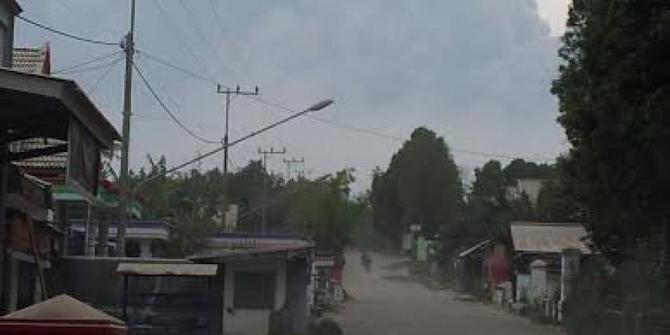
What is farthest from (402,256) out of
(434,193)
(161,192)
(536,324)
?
(536,324)

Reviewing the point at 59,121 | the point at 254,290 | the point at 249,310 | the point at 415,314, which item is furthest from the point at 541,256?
the point at 59,121

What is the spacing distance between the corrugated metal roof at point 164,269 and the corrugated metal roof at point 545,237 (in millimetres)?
34896

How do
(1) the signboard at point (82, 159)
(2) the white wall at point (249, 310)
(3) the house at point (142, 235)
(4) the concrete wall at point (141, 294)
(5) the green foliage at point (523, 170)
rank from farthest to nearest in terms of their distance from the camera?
(5) the green foliage at point (523, 170) → (3) the house at point (142, 235) → (2) the white wall at point (249, 310) → (4) the concrete wall at point (141, 294) → (1) the signboard at point (82, 159)

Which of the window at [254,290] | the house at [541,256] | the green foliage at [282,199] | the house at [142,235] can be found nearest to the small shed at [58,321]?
the window at [254,290]

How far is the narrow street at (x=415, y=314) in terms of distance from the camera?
4503cm

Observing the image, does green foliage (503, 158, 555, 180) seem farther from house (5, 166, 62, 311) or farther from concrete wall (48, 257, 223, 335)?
house (5, 166, 62, 311)

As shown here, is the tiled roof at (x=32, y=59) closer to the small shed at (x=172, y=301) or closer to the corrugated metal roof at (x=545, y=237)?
the small shed at (x=172, y=301)

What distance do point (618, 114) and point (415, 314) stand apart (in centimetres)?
3117

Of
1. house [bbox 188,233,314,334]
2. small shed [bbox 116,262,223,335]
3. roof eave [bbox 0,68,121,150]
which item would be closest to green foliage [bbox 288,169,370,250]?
house [bbox 188,233,314,334]

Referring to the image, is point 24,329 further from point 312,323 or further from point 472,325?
point 472,325

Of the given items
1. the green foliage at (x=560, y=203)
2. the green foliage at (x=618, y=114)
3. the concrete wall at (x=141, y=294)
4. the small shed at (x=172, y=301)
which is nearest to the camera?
the green foliage at (x=618, y=114)

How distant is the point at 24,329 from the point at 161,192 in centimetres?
5806

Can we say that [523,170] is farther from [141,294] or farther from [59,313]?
[59,313]

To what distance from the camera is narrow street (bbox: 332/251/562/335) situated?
45.0 meters
